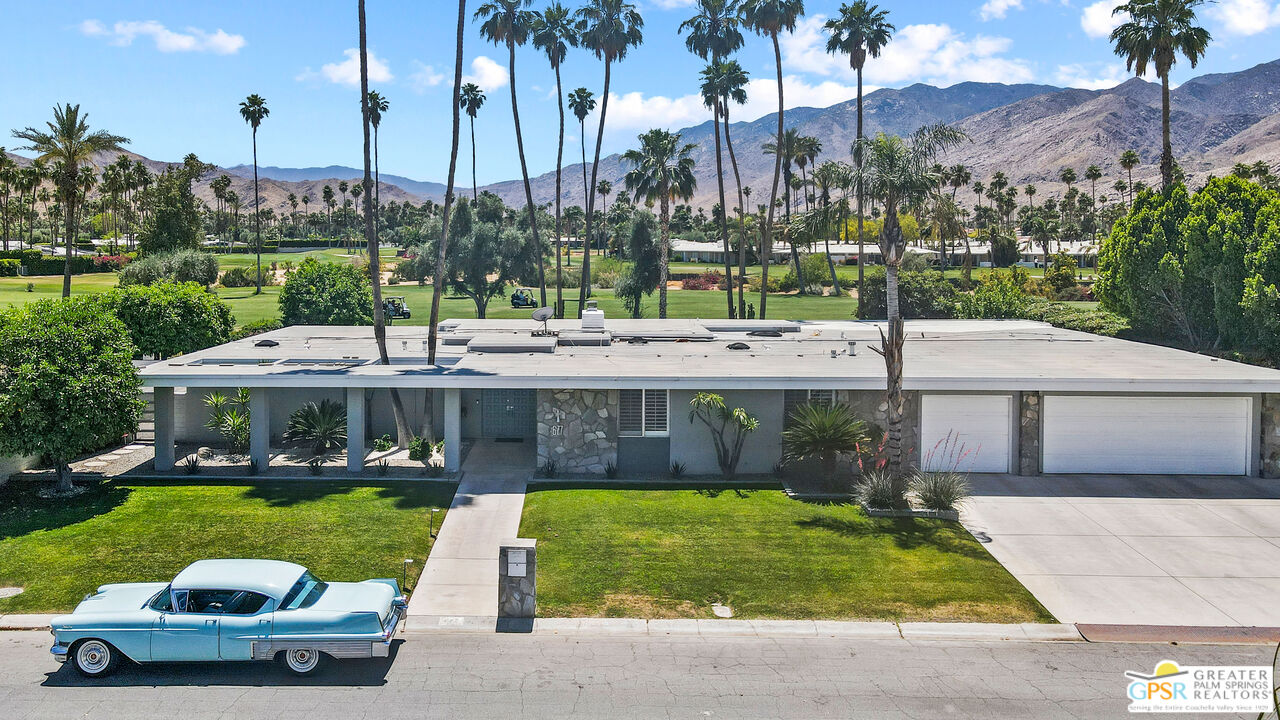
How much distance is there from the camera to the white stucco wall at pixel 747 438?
22.4m

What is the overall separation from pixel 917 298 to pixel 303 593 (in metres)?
51.4

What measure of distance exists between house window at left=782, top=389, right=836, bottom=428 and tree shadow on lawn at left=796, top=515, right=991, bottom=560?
3.92m

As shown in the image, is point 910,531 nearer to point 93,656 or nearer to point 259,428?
point 93,656

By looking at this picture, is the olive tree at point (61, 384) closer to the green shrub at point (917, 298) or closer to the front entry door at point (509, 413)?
the front entry door at point (509, 413)

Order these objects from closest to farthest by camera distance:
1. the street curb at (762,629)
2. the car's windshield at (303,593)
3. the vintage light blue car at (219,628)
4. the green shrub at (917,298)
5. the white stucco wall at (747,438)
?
the vintage light blue car at (219,628)
the car's windshield at (303,593)
the street curb at (762,629)
the white stucco wall at (747,438)
the green shrub at (917,298)

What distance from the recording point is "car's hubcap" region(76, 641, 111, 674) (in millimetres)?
12133

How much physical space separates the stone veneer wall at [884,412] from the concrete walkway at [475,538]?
25.9 ft

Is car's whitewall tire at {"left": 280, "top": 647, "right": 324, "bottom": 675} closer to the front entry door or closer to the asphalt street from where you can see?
the asphalt street

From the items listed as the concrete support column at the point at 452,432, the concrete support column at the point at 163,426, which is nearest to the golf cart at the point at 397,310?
the concrete support column at the point at 163,426

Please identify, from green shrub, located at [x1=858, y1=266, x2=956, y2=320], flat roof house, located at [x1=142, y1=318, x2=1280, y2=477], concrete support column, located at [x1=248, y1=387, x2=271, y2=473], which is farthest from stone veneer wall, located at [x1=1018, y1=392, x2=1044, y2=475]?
green shrub, located at [x1=858, y1=266, x2=956, y2=320]

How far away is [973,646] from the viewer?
1371 cm

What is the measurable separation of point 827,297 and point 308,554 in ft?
225

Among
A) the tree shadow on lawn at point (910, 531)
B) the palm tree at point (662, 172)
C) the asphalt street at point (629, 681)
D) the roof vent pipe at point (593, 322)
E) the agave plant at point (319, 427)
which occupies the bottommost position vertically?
the asphalt street at point (629, 681)

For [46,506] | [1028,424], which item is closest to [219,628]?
[46,506]
